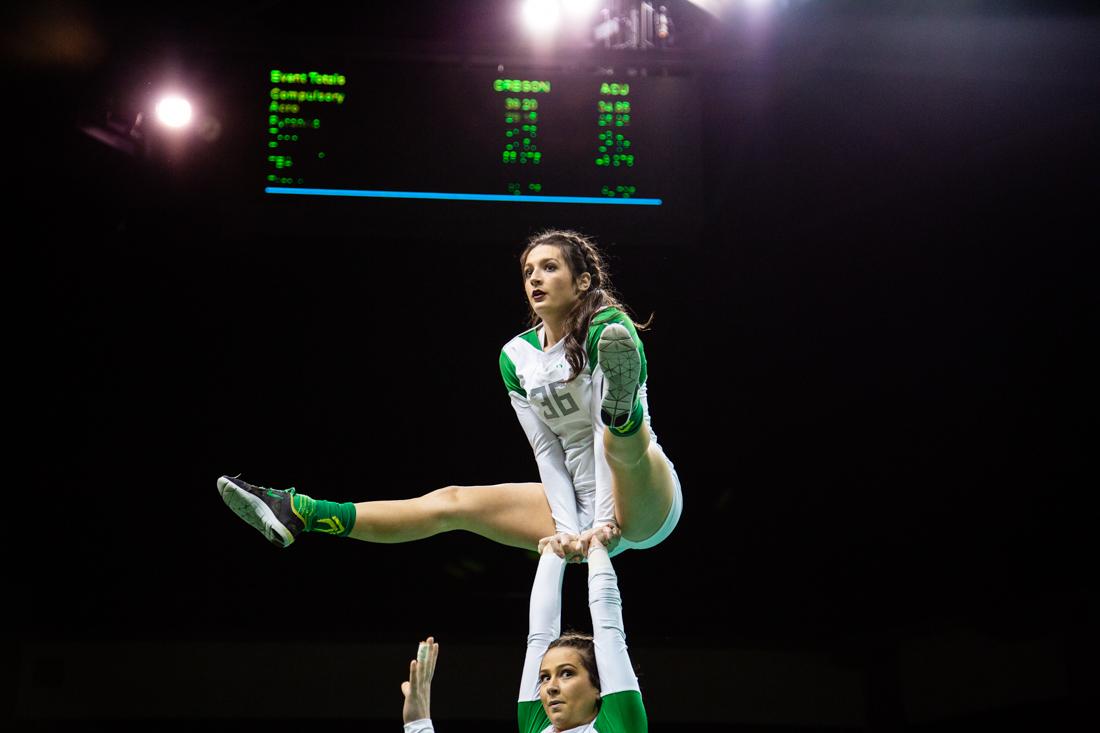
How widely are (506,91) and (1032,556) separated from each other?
348 centimetres

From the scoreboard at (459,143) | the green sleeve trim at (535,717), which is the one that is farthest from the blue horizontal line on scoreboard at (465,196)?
the green sleeve trim at (535,717)

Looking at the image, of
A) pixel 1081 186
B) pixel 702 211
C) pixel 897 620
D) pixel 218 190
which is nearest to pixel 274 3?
pixel 218 190

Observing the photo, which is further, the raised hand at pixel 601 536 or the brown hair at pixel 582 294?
the brown hair at pixel 582 294

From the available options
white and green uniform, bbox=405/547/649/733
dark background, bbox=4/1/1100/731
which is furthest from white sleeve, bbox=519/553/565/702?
dark background, bbox=4/1/1100/731

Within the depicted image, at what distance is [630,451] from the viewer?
8.83 ft

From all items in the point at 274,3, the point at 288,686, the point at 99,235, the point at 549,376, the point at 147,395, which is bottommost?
the point at 288,686

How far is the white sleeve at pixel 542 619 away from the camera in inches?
111

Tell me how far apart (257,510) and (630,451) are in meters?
1.00

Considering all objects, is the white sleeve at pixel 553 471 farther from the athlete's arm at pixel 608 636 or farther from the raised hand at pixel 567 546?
the athlete's arm at pixel 608 636

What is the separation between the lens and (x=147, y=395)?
187 inches

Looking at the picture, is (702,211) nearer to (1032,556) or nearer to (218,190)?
(218,190)

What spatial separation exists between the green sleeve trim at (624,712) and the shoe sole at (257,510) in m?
0.93

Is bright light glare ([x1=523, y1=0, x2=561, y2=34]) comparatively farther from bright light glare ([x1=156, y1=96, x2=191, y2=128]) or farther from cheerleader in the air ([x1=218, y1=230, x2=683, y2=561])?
bright light glare ([x1=156, y1=96, x2=191, y2=128])

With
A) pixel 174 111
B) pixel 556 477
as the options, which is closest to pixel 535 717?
pixel 556 477
